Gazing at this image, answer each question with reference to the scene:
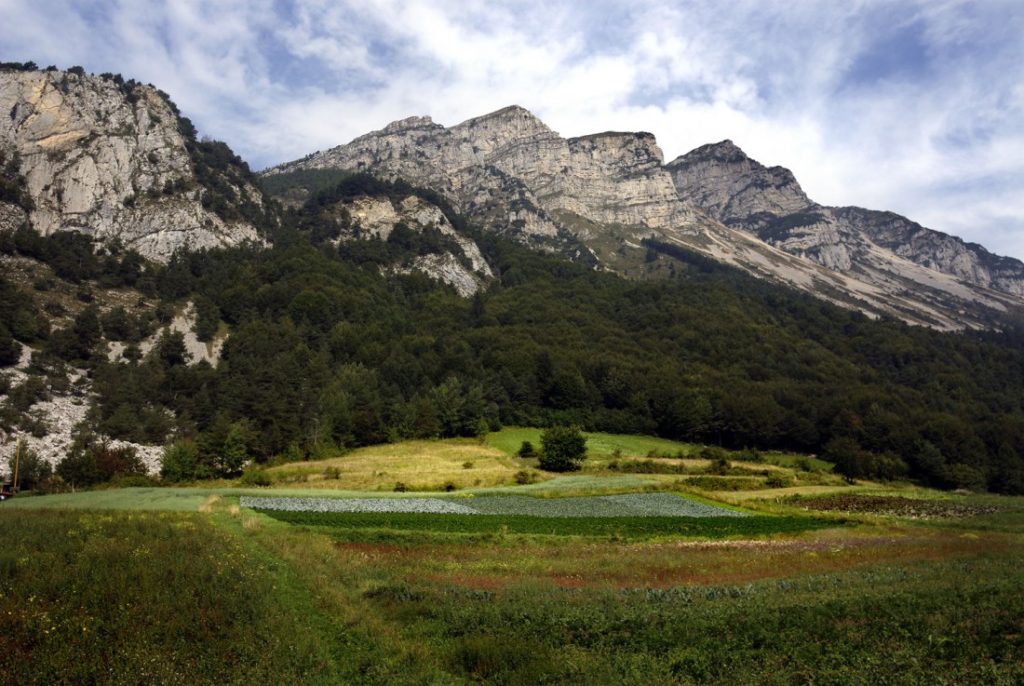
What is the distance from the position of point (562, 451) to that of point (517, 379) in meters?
52.4

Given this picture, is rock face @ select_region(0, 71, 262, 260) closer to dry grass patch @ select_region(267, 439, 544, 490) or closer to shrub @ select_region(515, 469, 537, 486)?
dry grass patch @ select_region(267, 439, 544, 490)

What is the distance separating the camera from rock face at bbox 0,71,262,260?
575 ft

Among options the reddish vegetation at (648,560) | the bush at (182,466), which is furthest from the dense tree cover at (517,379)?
the reddish vegetation at (648,560)

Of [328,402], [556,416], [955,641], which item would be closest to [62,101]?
[328,402]

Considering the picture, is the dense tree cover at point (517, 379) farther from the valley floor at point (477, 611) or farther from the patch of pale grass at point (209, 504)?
the valley floor at point (477, 611)

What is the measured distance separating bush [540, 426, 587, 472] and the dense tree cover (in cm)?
2724

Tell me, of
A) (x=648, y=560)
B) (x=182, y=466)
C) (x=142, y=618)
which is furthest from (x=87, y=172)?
(x=648, y=560)

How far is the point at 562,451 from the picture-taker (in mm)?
82625

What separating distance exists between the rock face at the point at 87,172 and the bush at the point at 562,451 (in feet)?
515

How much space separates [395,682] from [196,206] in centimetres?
21905

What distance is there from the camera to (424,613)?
775 inches

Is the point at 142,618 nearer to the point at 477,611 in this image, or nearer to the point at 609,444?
the point at 477,611

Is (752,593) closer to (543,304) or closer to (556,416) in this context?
(556,416)

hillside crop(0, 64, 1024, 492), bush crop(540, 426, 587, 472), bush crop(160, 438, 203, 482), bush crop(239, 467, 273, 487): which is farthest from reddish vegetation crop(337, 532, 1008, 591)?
hillside crop(0, 64, 1024, 492)
